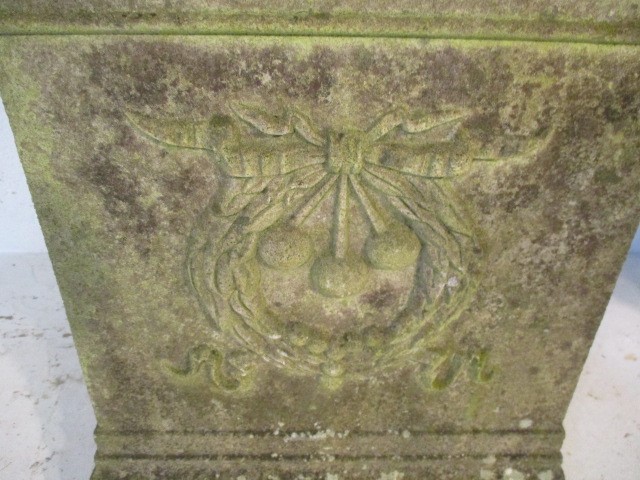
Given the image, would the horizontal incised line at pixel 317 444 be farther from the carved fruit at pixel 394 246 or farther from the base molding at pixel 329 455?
the carved fruit at pixel 394 246

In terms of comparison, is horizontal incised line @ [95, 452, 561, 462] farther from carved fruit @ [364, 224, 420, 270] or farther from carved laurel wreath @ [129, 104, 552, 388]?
carved fruit @ [364, 224, 420, 270]

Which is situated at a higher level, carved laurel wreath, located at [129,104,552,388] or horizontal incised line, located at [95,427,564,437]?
carved laurel wreath, located at [129,104,552,388]

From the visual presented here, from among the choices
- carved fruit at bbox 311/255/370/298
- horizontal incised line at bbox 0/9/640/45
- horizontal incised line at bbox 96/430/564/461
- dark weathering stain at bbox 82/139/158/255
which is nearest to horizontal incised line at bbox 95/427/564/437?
horizontal incised line at bbox 96/430/564/461

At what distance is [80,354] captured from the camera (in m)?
1.40

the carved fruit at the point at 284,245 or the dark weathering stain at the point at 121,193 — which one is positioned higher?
the dark weathering stain at the point at 121,193

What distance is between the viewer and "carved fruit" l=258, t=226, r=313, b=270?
1186 millimetres

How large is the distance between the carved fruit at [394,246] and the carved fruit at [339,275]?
0.05 meters

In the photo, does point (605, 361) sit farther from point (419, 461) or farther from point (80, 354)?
point (80, 354)

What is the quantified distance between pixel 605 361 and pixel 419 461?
1.01 m

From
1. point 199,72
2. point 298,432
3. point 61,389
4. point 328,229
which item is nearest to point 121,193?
point 199,72

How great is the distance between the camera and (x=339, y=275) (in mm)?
1240

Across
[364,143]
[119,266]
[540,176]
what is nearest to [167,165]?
[119,266]

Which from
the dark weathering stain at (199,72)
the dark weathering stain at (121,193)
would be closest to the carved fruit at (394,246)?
the dark weathering stain at (199,72)

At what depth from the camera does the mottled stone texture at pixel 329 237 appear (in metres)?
1.02
